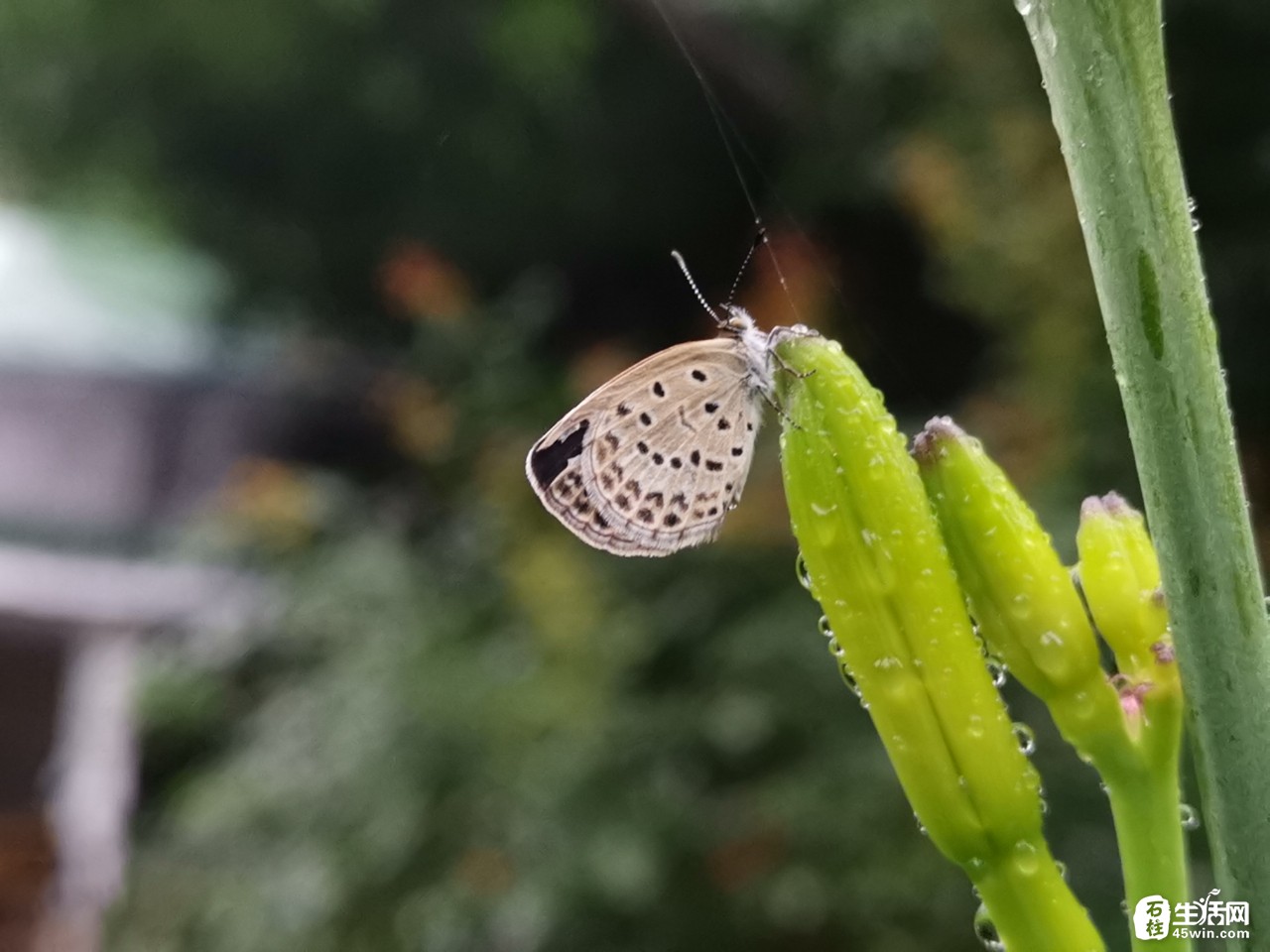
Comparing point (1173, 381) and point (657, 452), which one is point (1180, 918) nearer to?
point (1173, 381)

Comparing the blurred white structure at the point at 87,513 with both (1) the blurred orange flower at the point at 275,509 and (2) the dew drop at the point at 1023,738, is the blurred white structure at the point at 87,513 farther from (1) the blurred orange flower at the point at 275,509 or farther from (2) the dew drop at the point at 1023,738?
(2) the dew drop at the point at 1023,738

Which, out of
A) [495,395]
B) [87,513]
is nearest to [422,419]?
[495,395]

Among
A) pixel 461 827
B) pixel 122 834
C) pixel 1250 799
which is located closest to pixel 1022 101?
pixel 461 827

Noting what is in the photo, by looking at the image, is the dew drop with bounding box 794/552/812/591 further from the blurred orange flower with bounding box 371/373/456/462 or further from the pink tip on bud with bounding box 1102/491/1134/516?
the blurred orange flower with bounding box 371/373/456/462

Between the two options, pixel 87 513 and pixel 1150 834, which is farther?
pixel 87 513

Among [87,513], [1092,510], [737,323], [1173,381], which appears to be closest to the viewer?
[1173,381]

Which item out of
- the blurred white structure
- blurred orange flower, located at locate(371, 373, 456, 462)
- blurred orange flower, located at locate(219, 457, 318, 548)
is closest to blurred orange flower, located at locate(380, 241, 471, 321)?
blurred orange flower, located at locate(371, 373, 456, 462)

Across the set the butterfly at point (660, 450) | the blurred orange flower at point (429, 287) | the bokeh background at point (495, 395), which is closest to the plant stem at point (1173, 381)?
the butterfly at point (660, 450)
